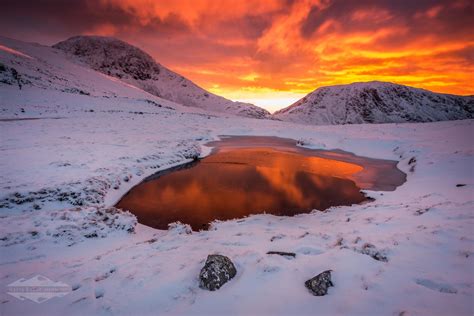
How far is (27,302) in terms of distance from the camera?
4.20 m

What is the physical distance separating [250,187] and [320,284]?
29.7 ft

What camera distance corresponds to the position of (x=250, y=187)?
42.8 feet

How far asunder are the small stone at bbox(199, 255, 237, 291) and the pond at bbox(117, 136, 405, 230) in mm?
4060

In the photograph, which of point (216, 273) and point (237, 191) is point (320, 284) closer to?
point (216, 273)

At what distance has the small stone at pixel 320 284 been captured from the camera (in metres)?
3.95

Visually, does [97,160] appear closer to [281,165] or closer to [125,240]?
[125,240]

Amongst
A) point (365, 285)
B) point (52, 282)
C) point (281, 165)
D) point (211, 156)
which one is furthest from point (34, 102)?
point (365, 285)

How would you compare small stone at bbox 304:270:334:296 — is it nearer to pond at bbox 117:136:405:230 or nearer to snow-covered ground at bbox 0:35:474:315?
snow-covered ground at bbox 0:35:474:315

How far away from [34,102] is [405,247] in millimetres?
46290

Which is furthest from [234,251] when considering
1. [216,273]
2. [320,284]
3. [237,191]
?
[237,191]

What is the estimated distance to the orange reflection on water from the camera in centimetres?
992

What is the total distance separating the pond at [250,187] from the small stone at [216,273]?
160 inches

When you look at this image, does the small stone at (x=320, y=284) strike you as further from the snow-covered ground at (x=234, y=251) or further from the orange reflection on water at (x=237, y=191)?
the orange reflection on water at (x=237, y=191)

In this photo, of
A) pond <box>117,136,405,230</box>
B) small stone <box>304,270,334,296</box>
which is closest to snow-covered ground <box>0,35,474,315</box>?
small stone <box>304,270,334,296</box>
